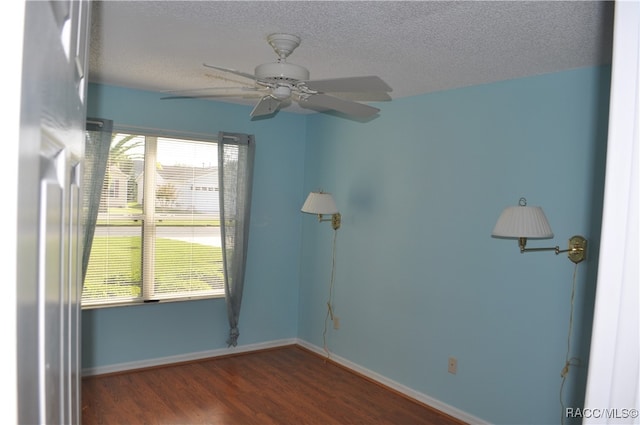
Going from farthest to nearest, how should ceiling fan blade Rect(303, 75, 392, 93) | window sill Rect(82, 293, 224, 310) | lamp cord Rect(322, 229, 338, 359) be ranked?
lamp cord Rect(322, 229, 338, 359), window sill Rect(82, 293, 224, 310), ceiling fan blade Rect(303, 75, 392, 93)

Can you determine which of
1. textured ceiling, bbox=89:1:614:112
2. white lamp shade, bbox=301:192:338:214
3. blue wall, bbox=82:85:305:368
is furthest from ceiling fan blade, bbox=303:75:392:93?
blue wall, bbox=82:85:305:368

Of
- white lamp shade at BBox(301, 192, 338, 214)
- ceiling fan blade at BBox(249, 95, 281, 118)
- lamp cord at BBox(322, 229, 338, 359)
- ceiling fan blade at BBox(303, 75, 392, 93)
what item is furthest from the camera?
lamp cord at BBox(322, 229, 338, 359)

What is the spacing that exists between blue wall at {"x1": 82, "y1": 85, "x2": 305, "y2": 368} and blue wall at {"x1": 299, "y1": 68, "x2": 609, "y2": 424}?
1.96 ft

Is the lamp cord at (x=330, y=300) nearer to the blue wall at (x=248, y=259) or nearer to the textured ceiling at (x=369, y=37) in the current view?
the blue wall at (x=248, y=259)

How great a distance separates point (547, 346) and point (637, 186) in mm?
2931

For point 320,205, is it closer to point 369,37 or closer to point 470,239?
point 470,239

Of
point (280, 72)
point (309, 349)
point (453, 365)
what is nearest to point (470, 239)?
point (453, 365)

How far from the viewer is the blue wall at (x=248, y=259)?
429 centimetres

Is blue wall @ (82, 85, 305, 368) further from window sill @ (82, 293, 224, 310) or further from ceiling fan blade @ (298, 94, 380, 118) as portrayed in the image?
ceiling fan blade @ (298, 94, 380, 118)

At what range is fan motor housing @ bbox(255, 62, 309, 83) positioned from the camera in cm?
227

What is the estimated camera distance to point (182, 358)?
4.71 metres

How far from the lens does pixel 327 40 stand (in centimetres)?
270

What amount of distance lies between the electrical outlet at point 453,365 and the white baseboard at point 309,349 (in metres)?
0.28

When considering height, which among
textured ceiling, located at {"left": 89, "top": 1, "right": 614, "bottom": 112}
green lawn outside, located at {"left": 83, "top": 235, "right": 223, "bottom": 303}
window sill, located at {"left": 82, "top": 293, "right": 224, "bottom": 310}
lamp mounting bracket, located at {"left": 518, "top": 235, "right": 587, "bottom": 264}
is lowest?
window sill, located at {"left": 82, "top": 293, "right": 224, "bottom": 310}
